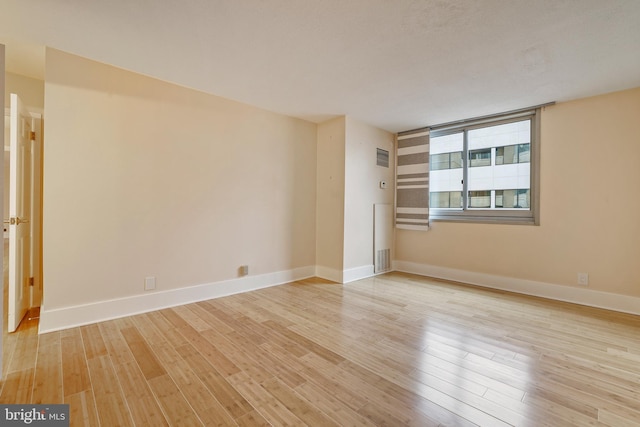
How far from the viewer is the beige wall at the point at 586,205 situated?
9.88ft

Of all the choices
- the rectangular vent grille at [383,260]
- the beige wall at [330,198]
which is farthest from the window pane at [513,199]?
the beige wall at [330,198]

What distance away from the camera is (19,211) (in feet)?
8.09

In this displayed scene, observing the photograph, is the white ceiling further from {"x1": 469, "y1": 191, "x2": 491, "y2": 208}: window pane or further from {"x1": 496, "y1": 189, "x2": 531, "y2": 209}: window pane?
{"x1": 469, "y1": 191, "x2": 491, "y2": 208}: window pane

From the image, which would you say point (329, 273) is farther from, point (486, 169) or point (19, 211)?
point (19, 211)

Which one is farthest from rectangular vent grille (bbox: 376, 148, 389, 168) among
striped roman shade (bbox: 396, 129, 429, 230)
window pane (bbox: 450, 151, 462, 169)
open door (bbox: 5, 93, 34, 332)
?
open door (bbox: 5, 93, 34, 332)

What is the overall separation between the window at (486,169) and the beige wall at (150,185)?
8.21ft

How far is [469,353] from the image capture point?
2.14 meters

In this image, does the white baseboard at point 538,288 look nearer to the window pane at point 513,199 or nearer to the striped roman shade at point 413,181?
the striped roman shade at point 413,181

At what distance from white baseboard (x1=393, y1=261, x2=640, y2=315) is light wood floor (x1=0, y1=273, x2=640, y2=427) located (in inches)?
7.4

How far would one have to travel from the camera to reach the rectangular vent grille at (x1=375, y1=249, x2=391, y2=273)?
15.3ft

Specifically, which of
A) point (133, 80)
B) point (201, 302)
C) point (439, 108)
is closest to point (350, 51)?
point (439, 108)

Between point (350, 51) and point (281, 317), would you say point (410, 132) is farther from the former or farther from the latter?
point (281, 317)

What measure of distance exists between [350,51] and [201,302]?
9.97ft

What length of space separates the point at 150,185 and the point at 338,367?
2.56m
